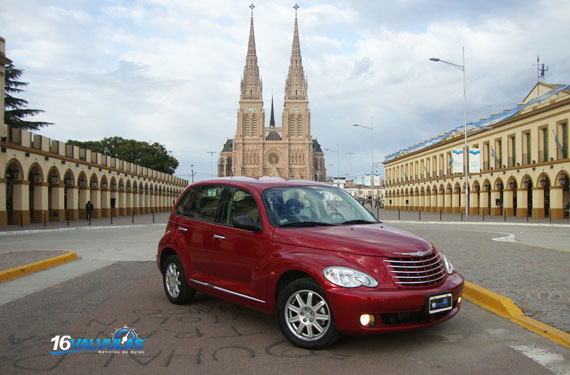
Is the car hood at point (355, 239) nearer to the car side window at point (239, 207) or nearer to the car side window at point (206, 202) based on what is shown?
the car side window at point (239, 207)

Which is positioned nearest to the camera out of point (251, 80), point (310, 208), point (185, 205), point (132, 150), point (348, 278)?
point (348, 278)

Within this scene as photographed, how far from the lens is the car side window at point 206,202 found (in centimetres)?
607

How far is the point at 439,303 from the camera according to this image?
4453mm

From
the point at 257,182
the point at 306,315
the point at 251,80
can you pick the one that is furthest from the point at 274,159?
the point at 306,315

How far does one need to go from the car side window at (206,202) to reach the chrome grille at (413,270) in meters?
2.52

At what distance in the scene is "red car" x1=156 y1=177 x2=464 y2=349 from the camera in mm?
4234

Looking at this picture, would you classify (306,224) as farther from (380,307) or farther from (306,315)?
(380,307)

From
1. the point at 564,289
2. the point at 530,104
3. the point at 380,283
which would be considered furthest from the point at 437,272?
the point at 530,104

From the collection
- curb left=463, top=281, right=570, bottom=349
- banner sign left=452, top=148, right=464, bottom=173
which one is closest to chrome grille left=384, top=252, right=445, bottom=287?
curb left=463, top=281, right=570, bottom=349

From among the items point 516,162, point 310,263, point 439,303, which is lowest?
point 439,303

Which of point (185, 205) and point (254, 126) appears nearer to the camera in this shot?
point (185, 205)

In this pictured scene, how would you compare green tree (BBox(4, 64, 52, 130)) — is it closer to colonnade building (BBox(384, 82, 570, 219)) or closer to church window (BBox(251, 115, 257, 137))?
colonnade building (BBox(384, 82, 570, 219))

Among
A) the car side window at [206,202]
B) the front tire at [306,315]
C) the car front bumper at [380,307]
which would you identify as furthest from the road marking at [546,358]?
the car side window at [206,202]

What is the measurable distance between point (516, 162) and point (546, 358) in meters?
42.5
